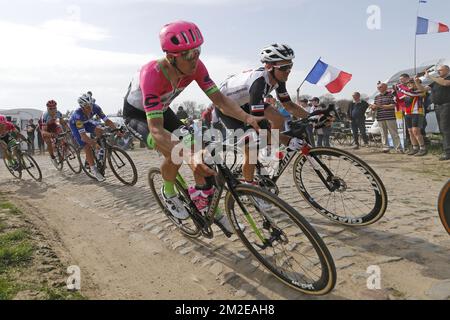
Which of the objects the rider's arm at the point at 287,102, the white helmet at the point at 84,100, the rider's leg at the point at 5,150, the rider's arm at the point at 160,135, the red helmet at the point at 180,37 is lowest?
the rider's leg at the point at 5,150

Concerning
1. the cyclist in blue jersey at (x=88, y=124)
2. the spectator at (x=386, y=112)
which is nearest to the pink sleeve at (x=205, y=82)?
the cyclist in blue jersey at (x=88, y=124)

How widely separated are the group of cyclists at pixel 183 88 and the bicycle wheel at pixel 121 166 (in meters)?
3.99

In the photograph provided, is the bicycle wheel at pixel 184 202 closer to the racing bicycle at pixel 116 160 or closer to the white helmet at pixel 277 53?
the white helmet at pixel 277 53

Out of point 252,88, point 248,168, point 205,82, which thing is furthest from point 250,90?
point 248,168

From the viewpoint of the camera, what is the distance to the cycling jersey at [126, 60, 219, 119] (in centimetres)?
381

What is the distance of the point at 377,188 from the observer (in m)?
4.32

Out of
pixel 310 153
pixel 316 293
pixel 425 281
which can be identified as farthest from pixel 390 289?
pixel 310 153

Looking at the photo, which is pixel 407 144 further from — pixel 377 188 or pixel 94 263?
pixel 94 263

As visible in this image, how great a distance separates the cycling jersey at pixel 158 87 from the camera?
12.5ft

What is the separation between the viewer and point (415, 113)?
11086mm

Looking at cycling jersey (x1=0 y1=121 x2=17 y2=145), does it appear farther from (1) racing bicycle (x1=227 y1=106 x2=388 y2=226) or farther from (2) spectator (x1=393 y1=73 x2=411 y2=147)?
(2) spectator (x1=393 y1=73 x2=411 y2=147)

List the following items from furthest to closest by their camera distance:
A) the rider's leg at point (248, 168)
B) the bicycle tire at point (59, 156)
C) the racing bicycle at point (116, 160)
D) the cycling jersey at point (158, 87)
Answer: the bicycle tire at point (59, 156)
the racing bicycle at point (116, 160)
the rider's leg at point (248, 168)
the cycling jersey at point (158, 87)

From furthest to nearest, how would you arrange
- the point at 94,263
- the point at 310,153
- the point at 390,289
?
the point at 310,153 → the point at 94,263 → the point at 390,289
